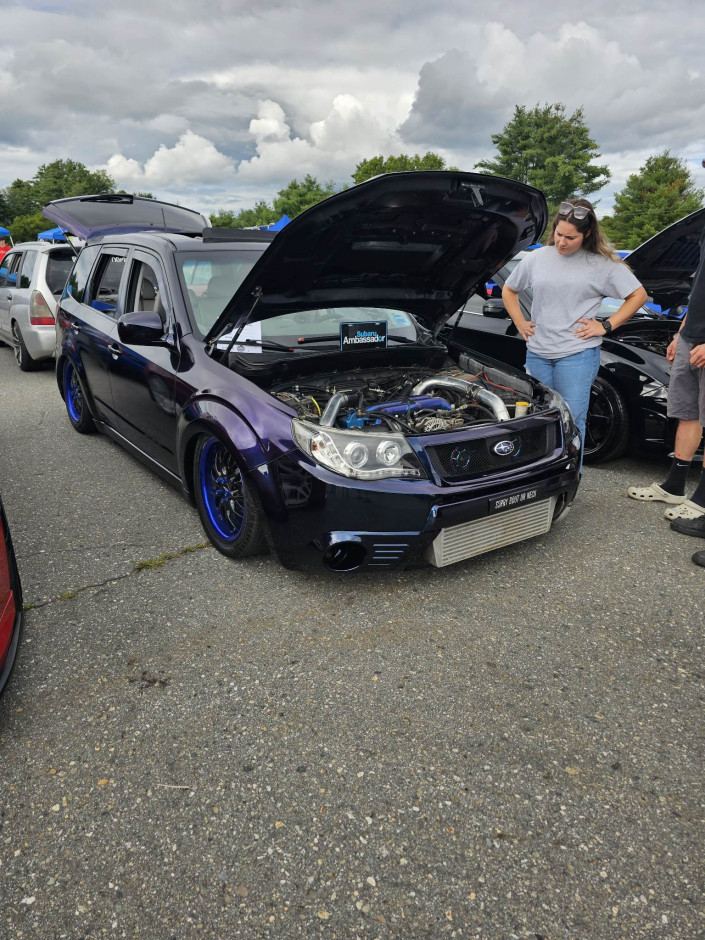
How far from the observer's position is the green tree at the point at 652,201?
43844 millimetres

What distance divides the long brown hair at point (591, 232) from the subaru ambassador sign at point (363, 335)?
1207mm

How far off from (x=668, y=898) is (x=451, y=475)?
1667mm

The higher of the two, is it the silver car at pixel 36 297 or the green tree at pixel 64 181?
the green tree at pixel 64 181

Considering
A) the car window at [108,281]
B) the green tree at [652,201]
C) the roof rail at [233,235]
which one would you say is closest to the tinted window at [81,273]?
the car window at [108,281]

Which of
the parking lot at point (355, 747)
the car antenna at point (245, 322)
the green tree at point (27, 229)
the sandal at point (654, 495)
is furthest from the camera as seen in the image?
the green tree at point (27, 229)

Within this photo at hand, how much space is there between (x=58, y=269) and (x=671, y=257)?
23.1ft

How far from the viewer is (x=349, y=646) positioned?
264 centimetres

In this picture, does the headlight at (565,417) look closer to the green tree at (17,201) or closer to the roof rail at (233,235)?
the roof rail at (233,235)

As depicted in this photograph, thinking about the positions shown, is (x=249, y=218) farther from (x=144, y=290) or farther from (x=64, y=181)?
(x=144, y=290)

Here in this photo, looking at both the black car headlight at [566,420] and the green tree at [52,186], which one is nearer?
the black car headlight at [566,420]

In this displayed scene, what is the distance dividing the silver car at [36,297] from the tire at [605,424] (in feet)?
20.7

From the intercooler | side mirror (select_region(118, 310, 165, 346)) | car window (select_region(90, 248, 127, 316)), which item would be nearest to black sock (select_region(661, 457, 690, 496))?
the intercooler

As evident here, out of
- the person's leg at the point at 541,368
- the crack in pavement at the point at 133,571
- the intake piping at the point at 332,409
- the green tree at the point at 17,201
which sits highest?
the green tree at the point at 17,201

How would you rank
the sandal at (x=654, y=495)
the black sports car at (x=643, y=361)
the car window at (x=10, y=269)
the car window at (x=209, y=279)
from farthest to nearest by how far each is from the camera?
1. the car window at (x=10, y=269)
2. the black sports car at (x=643, y=361)
3. the sandal at (x=654, y=495)
4. the car window at (x=209, y=279)
